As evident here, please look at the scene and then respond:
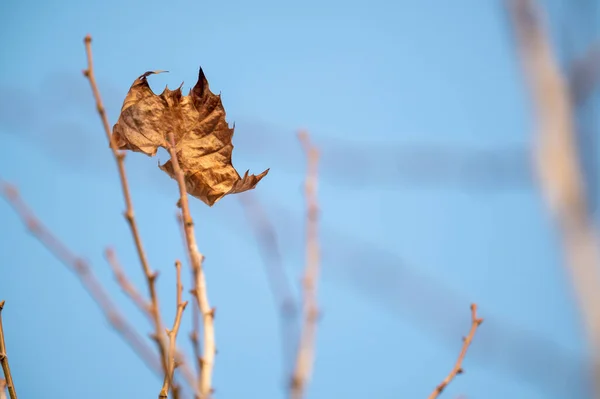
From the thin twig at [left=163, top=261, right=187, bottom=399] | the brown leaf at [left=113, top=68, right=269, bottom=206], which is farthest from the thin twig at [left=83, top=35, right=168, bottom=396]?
the brown leaf at [left=113, top=68, right=269, bottom=206]

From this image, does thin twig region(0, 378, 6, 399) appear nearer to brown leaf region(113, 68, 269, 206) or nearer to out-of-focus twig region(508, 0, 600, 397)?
brown leaf region(113, 68, 269, 206)

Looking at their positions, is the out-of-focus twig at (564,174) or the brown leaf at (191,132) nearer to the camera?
the out-of-focus twig at (564,174)

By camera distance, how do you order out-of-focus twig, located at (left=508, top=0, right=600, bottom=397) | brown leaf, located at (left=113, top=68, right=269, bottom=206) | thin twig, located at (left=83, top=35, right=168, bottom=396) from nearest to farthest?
out-of-focus twig, located at (left=508, top=0, right=600, bottom=397), thin twig, located at (left=83, top=35, right=168, bottom=396), brown leaf, located at (left=113, top=68, right=269, bottom=206)

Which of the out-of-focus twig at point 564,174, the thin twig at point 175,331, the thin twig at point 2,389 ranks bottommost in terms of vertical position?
the thin twig at point 2,389

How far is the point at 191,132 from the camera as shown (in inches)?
54.9

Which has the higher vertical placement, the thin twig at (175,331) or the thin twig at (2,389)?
the thin twig at (175,331)

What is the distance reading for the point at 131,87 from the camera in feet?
4.49

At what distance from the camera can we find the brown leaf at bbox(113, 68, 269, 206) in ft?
4.51

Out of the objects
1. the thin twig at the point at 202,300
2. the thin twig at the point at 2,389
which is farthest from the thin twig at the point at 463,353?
the thin twig at the point at 2,389

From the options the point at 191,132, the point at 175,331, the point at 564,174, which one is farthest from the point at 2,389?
the point at 564,174

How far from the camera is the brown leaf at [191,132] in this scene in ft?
4.51

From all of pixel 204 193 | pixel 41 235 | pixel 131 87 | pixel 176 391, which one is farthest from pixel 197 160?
pixel 176 391

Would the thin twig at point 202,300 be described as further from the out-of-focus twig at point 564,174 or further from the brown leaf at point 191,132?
the out-of-focus twig at point 564,174

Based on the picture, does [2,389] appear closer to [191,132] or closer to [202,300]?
[202,300]
